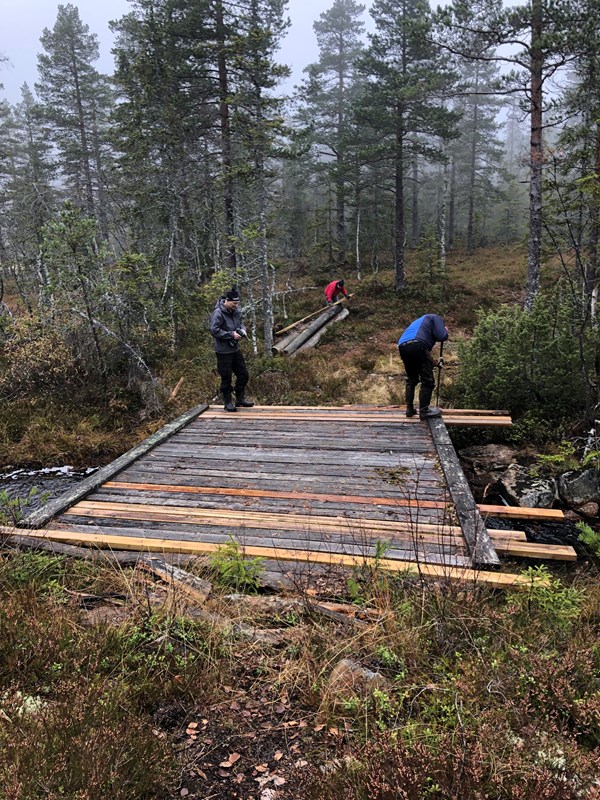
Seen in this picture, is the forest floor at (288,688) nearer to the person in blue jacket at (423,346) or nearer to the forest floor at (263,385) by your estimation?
the person in blue jacket at (423,346)

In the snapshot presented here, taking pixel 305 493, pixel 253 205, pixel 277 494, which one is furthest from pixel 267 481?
pixel 253 205

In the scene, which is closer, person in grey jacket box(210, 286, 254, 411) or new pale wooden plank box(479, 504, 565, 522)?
new pale wooden plank box(479, 504, 565, 522)

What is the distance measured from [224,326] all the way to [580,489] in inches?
234

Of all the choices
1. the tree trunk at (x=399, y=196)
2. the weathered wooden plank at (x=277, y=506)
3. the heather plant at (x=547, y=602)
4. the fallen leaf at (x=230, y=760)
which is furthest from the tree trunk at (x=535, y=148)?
the fallen leaf at (x=230, y=760)

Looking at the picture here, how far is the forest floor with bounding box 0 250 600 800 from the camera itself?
1700 millimetres

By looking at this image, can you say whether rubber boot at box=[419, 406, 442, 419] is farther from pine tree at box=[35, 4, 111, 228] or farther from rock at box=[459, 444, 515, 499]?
pine tree at box=[35, 4, 111, 228]

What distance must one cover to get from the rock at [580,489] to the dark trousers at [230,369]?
5.43 m

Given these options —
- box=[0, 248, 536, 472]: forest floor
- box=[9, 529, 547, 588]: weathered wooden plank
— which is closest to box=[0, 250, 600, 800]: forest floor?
box=[9, 529, 547, 588]: weathered wooden plank

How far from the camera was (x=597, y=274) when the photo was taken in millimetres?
12070

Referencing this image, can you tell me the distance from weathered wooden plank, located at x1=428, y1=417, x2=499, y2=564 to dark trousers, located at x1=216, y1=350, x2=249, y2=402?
3640mm

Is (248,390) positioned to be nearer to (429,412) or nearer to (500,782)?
(429,412)

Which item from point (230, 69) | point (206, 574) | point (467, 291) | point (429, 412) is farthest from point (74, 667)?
point (467, 291)

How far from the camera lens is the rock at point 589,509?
608 centimetres

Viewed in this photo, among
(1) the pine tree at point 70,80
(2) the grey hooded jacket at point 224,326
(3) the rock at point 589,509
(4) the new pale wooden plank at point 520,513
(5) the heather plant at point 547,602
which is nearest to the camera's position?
(5) the heather plant at point 547,602
